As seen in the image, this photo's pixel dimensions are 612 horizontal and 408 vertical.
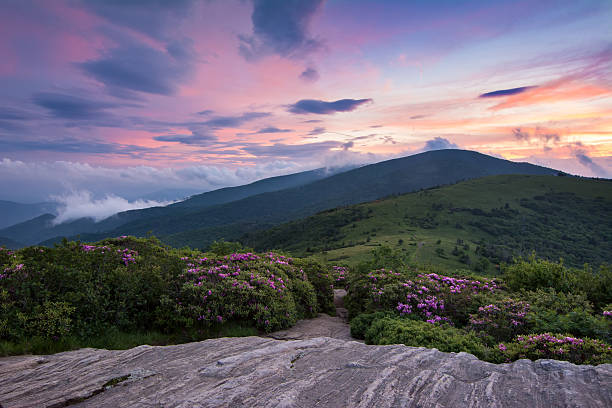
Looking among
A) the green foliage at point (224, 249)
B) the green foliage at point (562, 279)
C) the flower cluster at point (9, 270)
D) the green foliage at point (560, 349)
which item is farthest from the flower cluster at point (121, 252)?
the green foliage at point (562, 279)

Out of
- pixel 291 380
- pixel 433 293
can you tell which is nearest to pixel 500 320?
pixel 433 293

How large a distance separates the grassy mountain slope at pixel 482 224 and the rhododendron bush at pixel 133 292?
60873mm

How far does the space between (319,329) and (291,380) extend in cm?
460

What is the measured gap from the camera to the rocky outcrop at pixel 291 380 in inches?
168

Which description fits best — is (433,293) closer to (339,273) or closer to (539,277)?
(539,277)

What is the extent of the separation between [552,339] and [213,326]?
789 cm

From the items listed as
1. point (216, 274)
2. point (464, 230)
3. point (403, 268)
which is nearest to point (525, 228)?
point (464, 230)

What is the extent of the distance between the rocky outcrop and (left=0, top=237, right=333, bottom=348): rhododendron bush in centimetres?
118

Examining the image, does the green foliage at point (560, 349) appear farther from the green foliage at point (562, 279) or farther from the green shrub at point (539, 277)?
the green shrub at point (539, 277)

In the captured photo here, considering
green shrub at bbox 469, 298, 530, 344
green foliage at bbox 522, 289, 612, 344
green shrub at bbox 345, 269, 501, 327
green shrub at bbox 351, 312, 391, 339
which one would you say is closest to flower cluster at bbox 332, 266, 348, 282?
green shrub at bbox 345, 269, 501, 327

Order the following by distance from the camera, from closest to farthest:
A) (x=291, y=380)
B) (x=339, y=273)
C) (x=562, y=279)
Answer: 1. (x=291, y=380)
2. (x=562, y=279)
3. (x=339, y=273)

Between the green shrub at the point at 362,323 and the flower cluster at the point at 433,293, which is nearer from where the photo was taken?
the green shrub at the point at 362,323

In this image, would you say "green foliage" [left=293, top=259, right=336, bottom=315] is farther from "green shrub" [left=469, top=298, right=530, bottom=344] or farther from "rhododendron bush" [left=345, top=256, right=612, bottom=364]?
"green shrub" [left=469, top=298, right=530, bottom=344]

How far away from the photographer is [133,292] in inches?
314
